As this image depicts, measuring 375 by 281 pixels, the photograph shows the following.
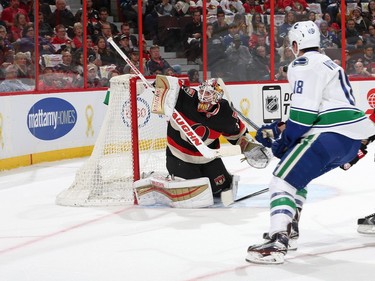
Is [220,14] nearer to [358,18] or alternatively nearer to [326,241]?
[358,18]

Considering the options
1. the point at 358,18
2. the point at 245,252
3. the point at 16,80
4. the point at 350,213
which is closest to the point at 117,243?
the point at 245,252

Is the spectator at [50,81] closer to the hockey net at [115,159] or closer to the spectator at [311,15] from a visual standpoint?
the hockey net at [115,159]

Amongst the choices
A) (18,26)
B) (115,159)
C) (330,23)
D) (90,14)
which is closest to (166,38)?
(90,14)

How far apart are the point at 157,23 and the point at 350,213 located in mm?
4477

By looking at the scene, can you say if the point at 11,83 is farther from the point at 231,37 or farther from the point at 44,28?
the point at 231,37

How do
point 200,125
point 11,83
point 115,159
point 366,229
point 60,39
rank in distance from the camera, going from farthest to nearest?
point 60,39 → point 11,83 → point 115,159 → point 200,125 → point 366,229

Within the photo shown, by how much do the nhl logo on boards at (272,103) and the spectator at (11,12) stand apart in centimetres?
299

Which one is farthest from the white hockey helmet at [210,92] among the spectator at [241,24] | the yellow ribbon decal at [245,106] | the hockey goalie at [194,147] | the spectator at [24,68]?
the spectator at [241,24]

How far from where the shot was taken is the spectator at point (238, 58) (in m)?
9.62

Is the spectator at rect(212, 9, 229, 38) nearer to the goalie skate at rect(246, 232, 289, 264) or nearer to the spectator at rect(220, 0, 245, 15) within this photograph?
the spectator at rect(220, 0, 245, 15)

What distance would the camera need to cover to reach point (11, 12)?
7.81 meters

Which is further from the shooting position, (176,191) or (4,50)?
(4,50)

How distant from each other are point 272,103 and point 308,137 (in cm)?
570

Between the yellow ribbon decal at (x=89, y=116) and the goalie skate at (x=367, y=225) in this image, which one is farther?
the yellow ribbon decal at (x=89, y=116)
